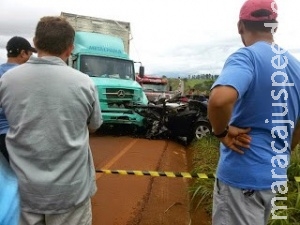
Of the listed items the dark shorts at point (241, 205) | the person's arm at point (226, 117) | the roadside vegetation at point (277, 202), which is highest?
the person's arm at point (226, 117)

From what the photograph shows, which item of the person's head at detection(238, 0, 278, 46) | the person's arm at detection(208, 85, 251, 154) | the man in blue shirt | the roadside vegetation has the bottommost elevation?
the roadside vegetation

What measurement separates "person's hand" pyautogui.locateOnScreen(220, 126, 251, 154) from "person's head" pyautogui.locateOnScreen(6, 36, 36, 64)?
2.28 meters

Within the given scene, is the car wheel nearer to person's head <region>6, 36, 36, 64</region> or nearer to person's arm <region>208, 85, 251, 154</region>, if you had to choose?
person's head <region>6, 36, 36, 64</region>

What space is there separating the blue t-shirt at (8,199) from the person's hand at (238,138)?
1236 mm

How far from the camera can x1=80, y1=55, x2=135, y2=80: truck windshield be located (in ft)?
42.3

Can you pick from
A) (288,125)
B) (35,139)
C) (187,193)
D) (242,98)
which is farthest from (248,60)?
(187,193)

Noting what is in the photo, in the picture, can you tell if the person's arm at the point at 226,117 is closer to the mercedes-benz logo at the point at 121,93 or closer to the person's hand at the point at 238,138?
the person's hand at the point at 238,138

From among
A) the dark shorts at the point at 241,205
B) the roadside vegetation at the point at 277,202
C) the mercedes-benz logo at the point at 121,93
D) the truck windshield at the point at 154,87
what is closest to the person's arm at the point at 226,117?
the dark shorts at the point at 241,205

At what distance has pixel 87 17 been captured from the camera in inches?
631

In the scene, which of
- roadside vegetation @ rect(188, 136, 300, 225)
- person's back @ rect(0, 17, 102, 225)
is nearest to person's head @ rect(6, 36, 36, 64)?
person's back @ rect(0, 17, 102, 225)

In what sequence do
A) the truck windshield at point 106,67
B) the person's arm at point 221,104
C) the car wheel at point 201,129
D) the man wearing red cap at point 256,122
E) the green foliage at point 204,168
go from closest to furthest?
the person's arm at point 221,104, the man wearing red cap at point 256,122, the green foliage at point 204,168, the car wheel at point 201,129, the truck windshield at point 106,67

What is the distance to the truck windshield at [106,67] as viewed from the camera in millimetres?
12891

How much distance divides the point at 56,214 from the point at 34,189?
0.22 meters

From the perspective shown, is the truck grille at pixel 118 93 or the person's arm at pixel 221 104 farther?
the truck grille at pixel 118 93
